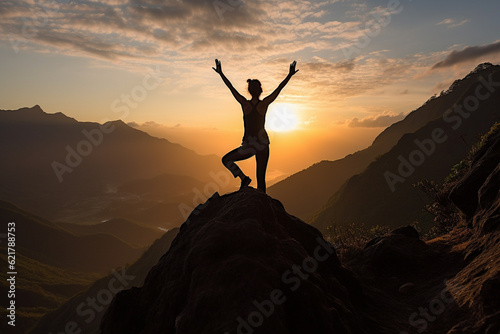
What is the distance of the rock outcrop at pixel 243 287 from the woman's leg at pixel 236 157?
26.3 inches

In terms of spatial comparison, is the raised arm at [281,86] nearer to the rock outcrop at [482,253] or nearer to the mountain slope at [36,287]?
the rock outcrop at [482,253]

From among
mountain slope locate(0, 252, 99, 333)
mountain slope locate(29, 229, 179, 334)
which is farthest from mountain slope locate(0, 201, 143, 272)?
mountain slope locate(29, 229, 179, 334)

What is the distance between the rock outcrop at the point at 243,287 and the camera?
4516 mm

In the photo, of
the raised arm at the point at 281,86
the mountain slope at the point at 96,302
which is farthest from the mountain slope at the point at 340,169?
the raised arm at the point at 281,86

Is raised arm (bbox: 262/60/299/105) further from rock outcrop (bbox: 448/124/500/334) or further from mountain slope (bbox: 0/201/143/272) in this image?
mountain slope (bbox: 0/201/143/272)

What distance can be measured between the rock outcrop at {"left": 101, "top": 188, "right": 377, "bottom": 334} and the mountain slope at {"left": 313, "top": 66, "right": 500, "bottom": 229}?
72772 mm

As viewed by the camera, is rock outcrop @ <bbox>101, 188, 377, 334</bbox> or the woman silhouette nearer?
rock outcrop @ <bbox>101, 188, 377, 334</bbox>

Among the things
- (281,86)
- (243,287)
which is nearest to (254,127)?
(281,86)

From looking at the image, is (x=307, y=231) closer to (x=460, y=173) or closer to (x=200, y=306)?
(x=200, y=306)

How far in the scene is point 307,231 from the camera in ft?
27.0

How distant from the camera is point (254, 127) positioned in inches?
331

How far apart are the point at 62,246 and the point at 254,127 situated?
196497 millimetres

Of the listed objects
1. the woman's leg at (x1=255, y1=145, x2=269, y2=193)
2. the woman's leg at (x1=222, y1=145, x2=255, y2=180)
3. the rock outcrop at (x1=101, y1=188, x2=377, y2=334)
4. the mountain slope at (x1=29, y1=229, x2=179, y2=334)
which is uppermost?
the mountain slope at (x1=29, y1=229, x2=179, y2=334)

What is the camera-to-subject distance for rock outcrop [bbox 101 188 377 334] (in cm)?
452
